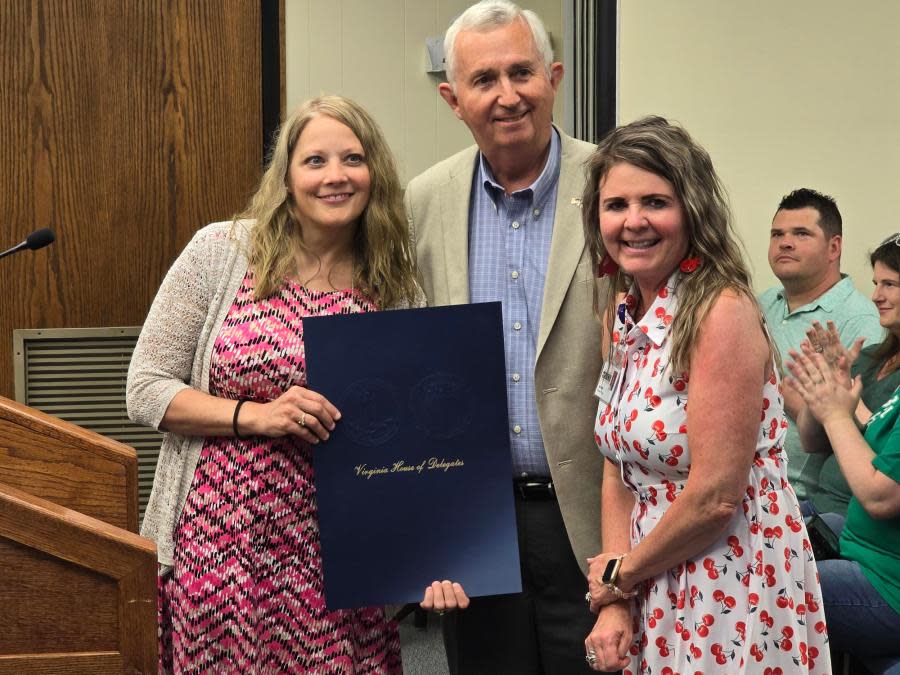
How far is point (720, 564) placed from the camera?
158 centimetres

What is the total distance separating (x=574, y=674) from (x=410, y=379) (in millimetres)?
670

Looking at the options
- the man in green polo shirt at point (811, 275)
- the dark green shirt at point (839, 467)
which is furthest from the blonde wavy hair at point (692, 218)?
the man in green polo shirt at point (811, 275)

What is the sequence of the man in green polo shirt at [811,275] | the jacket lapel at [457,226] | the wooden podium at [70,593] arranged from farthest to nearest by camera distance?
the man in green polo shirt at [811,275], the jacket lapel at [457,226], the wooden podium at [70,593]

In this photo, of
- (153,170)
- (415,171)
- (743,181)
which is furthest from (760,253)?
(153,170)

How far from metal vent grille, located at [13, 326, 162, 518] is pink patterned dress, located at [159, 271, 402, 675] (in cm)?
186

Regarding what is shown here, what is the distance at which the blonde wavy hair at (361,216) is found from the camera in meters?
1.93

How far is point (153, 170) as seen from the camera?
144 inches

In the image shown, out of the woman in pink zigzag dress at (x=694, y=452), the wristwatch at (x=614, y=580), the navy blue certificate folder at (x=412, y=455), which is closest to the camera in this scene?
the woman in pink zigzag dress at (x=694, y=452)

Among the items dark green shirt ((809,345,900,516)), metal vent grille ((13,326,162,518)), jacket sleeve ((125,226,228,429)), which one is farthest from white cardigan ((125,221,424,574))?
dark green shirt ((809,345,900,516))

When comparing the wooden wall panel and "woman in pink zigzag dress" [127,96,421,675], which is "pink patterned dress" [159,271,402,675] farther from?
the wooden wall panel

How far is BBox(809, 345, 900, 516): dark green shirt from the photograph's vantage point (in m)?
2.95

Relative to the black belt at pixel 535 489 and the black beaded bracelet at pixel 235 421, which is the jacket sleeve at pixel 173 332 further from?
the black belt at pixel 535 489

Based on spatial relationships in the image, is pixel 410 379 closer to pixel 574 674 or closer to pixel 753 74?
pixel 574 674

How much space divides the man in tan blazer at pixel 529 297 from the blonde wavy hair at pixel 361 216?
126 mm
